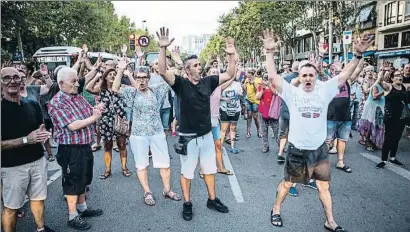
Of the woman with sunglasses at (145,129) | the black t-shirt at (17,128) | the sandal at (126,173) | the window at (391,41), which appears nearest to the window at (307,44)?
the window at (391,41)

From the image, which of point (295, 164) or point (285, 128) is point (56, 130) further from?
point (285, 128)

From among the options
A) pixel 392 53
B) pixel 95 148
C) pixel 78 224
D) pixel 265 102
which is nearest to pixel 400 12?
pixel 392 53

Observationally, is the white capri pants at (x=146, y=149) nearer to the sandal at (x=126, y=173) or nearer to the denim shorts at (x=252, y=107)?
the sandal at (x=126, y=173)

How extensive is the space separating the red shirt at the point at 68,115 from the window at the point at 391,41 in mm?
33371

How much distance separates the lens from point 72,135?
3.92m

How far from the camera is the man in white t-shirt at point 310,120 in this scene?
377cm

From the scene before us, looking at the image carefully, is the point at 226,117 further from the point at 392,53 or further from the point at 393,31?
the point at 393,31

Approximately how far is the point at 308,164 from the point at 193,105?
1442 millimetres

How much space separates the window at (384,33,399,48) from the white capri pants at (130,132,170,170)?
32.4 metres

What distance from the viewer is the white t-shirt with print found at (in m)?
3.76

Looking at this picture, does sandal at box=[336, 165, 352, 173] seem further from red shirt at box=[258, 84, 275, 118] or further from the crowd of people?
red shirt at box=[258, 84, 275, 118]

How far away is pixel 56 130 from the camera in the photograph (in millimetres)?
3992

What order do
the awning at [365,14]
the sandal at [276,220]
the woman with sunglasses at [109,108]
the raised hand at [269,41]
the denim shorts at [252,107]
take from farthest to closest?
the awning at [365,14], the denim shorts at [252,107], the woman with sunglasses at [109,108], the sandal at [276,220], the raised hand at [269,41]

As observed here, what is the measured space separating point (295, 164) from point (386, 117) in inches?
128
